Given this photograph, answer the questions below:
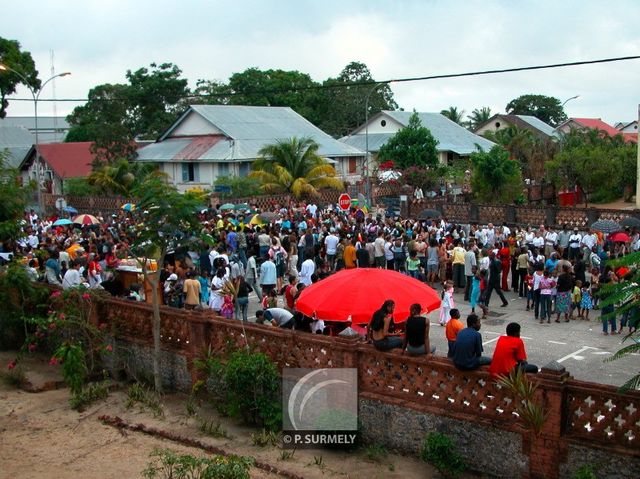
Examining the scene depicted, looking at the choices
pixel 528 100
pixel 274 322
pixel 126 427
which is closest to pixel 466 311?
pixel 274 322

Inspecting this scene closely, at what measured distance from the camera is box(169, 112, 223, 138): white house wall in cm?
4817

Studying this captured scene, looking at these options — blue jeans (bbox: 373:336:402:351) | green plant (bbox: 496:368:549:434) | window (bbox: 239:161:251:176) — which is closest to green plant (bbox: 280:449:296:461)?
blue jeans (bbox: 373:336:402:351)

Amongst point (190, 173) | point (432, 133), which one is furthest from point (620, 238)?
point (432, 133)

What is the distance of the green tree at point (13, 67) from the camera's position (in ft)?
144

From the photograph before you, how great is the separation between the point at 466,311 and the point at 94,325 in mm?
8697

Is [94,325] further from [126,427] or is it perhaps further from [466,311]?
[466,311]

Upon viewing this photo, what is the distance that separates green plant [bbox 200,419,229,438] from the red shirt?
417cm

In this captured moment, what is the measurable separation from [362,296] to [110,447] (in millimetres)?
4300

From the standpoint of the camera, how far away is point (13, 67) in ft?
143

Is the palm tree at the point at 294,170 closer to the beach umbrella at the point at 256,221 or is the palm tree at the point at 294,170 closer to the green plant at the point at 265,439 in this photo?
the beach umbrella at the point at 256,221

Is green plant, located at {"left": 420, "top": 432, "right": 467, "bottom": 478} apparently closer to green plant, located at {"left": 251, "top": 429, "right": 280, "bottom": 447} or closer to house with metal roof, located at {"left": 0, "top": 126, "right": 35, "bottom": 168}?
green plant, located at {"left": 251, "top": 429, "right": 280, "bottom": 447}

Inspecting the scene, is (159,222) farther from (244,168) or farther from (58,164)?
(58,164)

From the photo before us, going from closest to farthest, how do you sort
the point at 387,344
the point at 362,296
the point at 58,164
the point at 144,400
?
the point at 387,344
the point at 362,296
the point at 144,400
the point at 58,164

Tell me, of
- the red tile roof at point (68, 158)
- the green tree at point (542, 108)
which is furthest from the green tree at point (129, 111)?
the green tree at point (542, 108)
